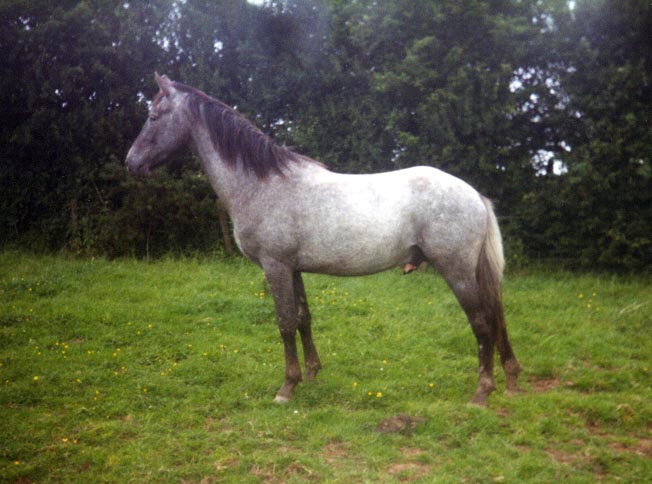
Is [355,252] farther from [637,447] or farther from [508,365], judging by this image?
[637,447]

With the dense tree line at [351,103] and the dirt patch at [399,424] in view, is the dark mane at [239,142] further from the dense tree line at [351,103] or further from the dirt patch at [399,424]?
the dense tree line at [351,103]

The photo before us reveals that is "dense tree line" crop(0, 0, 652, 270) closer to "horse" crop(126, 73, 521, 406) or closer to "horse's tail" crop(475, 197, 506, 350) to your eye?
"horse's tail" crop(475, 197, 506, 350)

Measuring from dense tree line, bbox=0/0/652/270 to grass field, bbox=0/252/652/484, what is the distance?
1.37m

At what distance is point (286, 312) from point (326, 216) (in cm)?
90

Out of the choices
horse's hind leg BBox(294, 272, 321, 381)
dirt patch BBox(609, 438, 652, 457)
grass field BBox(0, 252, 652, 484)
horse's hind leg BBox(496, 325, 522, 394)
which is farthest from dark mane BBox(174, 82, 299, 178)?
dirt patch BBox(609, 438, 652, 457)

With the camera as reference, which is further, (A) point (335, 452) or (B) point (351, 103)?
(B) point (351, 103)

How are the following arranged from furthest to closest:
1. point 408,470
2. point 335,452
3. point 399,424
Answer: point 399,424, point 335,452, point 408,470

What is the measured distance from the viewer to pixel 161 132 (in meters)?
4.98

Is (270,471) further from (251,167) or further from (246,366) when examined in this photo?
(251,167)

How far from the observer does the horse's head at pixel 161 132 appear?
498cm

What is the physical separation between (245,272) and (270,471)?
5.25 metres

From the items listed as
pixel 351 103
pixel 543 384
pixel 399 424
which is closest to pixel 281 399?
pixel 399 424

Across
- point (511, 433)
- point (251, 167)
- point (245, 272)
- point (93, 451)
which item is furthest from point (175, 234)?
point (511, 433)

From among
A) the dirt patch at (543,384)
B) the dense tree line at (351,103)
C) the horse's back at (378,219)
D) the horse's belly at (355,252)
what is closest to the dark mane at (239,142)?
the horse's back at (378,219)
